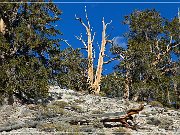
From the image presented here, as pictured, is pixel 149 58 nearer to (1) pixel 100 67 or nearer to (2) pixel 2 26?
(1) pixel 100 67

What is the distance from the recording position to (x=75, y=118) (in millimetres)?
15484

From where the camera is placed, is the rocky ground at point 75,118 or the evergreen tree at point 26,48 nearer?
the rocky ground at point 75,118

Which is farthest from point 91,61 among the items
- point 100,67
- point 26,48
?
point 26,48

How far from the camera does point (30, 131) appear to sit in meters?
14.1

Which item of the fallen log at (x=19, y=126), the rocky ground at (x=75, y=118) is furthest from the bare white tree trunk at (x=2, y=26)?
the fallen log at (x=19, y=126)

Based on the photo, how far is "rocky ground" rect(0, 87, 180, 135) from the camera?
14422mm

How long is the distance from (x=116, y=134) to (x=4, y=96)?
21.1 ft

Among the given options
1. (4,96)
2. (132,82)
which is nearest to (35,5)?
(4,96)

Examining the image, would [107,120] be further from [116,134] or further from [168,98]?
[168,98]

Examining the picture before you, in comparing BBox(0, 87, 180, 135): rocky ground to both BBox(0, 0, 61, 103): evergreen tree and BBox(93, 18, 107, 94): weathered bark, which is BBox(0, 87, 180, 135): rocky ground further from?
BBox(93, 18, 107, 94): weathered bark

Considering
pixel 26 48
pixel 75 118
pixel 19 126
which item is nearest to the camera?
pixel 19 126

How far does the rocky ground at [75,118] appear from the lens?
14.4m

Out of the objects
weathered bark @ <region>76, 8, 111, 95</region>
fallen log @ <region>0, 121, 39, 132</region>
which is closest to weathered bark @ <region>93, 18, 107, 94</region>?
weathered bark @ <region>76, 8, 111, 95</region>

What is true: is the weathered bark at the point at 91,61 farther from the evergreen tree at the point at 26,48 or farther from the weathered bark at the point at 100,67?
the evergreen tree at the point at 26,48
